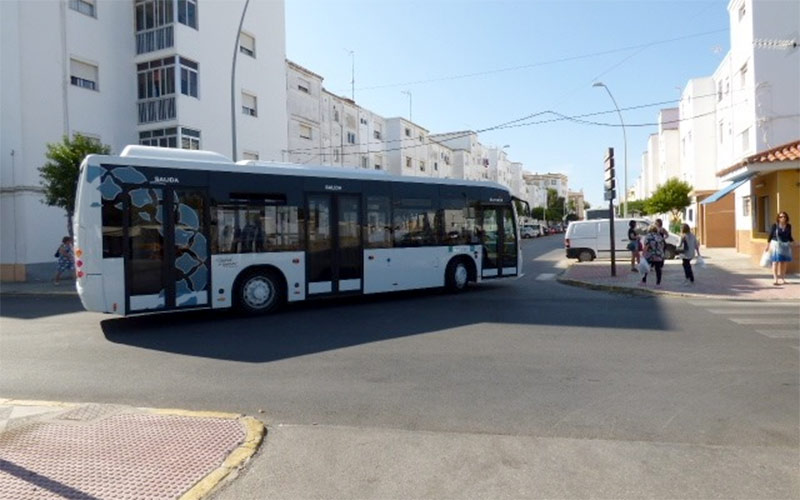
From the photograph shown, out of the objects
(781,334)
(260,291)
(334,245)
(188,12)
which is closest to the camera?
(781,334)

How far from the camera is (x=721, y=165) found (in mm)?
32312

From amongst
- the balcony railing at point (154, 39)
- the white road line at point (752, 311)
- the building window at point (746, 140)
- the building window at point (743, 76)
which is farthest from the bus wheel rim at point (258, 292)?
the building window at point (743, 76)

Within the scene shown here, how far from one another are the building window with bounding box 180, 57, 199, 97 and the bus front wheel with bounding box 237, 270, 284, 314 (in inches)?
681

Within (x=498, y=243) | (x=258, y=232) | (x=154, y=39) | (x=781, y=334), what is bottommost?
(x=781, y=334)

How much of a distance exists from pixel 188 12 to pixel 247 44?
4301 millimetres

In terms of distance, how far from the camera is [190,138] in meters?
25.2

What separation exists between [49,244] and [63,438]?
20.8m

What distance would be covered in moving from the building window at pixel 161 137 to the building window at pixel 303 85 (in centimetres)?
1400

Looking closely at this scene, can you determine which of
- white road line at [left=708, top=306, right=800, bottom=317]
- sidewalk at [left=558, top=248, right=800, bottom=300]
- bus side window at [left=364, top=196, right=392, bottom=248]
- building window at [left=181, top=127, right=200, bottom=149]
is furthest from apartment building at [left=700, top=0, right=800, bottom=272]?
building window at [left=181, top=127, right=200, bottom=149]

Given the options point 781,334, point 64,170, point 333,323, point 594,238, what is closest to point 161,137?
point 64,170

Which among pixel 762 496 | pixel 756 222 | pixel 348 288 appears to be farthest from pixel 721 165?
pixel 762 496

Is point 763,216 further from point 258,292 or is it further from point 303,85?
point 303,85

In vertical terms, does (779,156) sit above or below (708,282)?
above

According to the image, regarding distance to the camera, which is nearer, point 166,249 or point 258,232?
point 166,249
